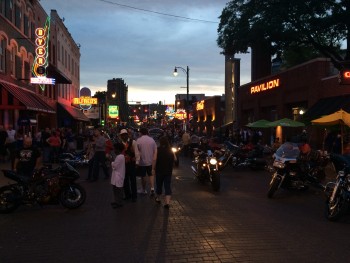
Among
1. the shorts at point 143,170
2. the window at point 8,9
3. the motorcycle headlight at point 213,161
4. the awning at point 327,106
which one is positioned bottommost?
the shorts at point 143,170

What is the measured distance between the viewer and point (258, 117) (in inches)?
1446

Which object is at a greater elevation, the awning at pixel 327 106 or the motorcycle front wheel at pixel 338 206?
the awning at pixel 327 106

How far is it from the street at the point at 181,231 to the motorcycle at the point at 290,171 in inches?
16.8

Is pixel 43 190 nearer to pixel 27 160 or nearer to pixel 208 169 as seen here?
pixel 27 160

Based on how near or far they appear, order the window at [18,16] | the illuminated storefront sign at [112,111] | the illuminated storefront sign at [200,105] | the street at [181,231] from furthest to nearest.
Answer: the illuminated storefront sign at [112,111]
the illuminated storefront sign at [200,105]
the window at [18,16]
the street at [181,231]

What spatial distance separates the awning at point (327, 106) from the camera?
20922mm

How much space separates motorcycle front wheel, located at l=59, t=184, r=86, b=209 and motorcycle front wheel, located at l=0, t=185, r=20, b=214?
918 millimetres

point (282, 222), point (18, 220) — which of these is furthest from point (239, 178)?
point (18, 220)

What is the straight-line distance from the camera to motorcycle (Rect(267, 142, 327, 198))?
11367 mm

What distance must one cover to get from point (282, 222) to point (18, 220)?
5048mm

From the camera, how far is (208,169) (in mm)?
13641

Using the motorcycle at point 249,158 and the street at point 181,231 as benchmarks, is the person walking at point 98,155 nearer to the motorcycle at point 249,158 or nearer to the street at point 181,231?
the street at point 181,231

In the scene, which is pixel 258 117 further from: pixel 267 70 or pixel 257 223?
pixel 257 223

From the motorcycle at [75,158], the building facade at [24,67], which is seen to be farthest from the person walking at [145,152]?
the building facade at [24,67]
